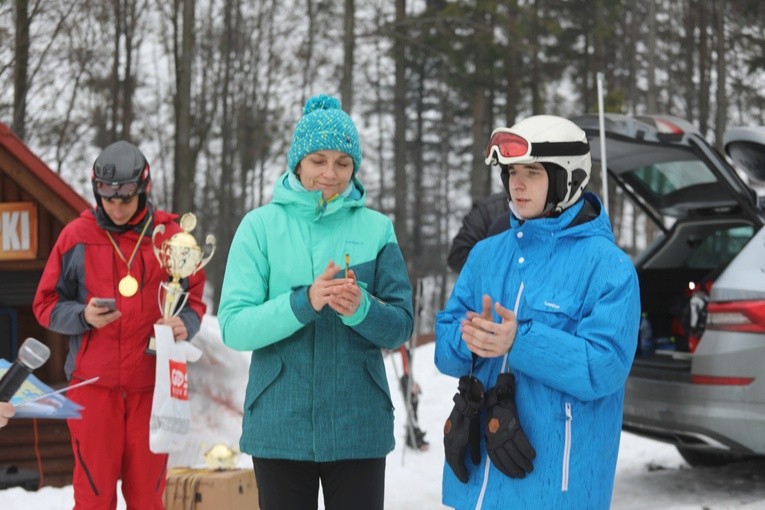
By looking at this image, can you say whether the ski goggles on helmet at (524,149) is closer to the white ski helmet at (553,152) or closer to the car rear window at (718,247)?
the white ski helmet at (553,152)

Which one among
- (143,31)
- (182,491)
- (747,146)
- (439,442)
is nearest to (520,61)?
(143,31)

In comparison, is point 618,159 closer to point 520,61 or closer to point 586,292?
point 586,292

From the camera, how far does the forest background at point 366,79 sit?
60.3ft

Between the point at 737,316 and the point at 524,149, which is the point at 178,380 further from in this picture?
the point at 737,316

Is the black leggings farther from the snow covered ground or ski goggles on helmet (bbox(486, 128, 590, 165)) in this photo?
the snow covered ground

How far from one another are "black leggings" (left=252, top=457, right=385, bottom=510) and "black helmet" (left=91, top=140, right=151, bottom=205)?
5.56 feet

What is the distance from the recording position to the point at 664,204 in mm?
6559

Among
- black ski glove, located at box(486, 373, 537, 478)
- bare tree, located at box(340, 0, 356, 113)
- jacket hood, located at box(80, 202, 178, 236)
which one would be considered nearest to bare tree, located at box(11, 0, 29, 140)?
bare tree, located at box(340, 0, 356, 113)

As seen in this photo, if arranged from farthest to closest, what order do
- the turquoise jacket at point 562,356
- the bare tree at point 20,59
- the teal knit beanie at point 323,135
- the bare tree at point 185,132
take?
1. the bare tree at point 185,132
2. the bare tree at point 20,59
3. the teal knit beanie at point 323,135
4. the turquoise jacket at point 562,356

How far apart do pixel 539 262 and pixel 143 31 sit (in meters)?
21.6

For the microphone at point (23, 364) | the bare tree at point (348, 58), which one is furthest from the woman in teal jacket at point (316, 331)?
the bare tree at point (348, 58)

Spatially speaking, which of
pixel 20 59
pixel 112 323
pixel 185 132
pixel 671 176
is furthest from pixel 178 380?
pixel 185 132

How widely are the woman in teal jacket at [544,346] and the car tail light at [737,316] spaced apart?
2530mm

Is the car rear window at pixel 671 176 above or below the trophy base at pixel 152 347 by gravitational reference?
above
